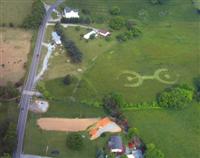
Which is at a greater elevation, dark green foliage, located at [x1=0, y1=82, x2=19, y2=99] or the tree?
the tree

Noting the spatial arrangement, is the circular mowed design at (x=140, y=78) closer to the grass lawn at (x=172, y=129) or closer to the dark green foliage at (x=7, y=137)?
the grass lawn at (x=172, y=129)

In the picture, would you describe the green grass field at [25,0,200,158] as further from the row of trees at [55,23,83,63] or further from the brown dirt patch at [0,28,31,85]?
the brown dirt patch at [0,28,31,85]

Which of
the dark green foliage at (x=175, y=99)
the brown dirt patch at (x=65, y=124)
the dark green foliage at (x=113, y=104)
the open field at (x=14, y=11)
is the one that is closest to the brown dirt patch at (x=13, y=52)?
the open field at (x=14, y=11)

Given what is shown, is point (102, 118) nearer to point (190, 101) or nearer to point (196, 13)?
point (190, 101)

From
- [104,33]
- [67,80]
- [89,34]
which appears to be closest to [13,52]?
[67,80]

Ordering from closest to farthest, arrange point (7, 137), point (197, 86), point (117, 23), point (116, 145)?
point (7, 137) < point (116, 145) < point (197, 86) < point (117, 23)

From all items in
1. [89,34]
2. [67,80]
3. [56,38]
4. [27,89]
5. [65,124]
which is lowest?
[65,124]

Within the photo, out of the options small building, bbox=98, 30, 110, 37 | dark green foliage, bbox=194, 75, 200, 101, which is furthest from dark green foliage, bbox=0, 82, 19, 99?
dark green foliage, bbox=194, 75, 200, 101

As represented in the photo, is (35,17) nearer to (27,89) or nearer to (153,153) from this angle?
(27,89)
